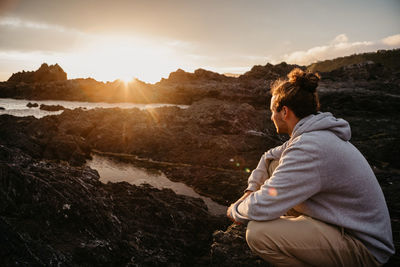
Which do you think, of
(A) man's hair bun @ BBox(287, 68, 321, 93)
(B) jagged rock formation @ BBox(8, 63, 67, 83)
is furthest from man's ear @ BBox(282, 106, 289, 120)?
(B) jagged rock formation @ BBox(8, 63, 67, 83)

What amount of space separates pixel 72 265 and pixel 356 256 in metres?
3.12

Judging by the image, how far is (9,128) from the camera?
490 inches

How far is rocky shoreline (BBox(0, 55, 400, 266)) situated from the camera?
10.5 ft

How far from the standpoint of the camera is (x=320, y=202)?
2197 millimetres

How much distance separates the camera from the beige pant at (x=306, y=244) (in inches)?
84.1

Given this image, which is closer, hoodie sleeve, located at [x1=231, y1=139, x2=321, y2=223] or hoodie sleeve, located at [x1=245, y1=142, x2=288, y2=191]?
hoodie sleeve, located at [x1=231, y1=139, x2=321, y2=223]

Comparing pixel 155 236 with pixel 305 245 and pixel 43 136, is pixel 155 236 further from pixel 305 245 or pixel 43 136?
pixel 43 136

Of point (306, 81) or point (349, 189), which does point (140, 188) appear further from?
point (349, 189)

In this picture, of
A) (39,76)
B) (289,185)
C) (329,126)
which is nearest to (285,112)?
(329,126)

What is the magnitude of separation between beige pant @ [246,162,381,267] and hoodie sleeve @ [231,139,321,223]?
21cm

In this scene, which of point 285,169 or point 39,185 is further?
point 39,185

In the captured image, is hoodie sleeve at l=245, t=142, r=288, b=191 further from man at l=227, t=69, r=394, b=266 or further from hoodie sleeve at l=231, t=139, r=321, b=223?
hoodie sleeve at l=231, t=139, r=321, b=223

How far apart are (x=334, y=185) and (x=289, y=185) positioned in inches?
14.9

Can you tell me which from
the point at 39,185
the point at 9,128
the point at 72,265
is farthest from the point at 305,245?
the point at 9,128
